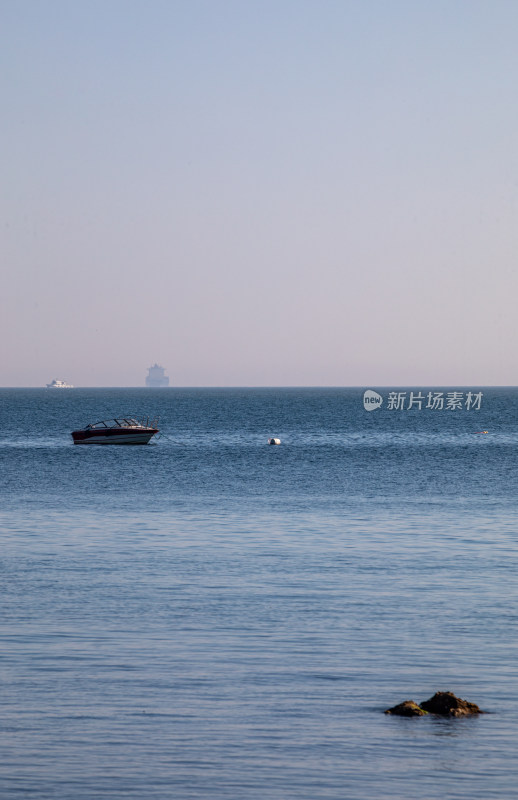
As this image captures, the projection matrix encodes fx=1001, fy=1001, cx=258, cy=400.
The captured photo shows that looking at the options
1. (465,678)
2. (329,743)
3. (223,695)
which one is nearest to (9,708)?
(223,695)

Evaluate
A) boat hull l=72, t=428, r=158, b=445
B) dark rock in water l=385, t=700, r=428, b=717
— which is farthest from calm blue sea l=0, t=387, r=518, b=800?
boat hull l=72, t=428, r=158, b=445

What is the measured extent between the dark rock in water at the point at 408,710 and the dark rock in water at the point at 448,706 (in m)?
0.18

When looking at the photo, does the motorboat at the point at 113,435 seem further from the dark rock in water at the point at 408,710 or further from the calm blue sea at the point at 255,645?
the dark rock in water at the point at 408,710

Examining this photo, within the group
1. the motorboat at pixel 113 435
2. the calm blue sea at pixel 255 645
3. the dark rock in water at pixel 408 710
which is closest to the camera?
the calm blue sea at pixel 255 645

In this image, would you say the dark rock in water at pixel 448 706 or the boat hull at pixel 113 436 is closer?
the dark rock in water at pixel 448 706

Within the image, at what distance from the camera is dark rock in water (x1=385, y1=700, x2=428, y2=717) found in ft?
62.0

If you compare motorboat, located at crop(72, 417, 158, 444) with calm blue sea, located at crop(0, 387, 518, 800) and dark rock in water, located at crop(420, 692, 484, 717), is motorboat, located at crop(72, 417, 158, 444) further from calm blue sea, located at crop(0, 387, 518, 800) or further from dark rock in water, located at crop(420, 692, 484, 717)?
dark rock in water, located at crop(420, 692, 484, 717)

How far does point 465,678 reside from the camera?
21.5m

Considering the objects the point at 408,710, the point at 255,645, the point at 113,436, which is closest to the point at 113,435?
the point at 113,436

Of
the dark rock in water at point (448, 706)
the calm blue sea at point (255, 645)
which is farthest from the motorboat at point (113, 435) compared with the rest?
the dark rock in water at point (448, 706)

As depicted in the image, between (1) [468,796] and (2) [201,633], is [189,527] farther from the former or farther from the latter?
(1) [468,796]

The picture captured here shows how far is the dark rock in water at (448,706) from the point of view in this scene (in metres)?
18.9

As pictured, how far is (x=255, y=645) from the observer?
24109 millimetres

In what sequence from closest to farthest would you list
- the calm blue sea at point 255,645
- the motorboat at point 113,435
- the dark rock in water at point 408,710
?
the calm blue sea at point 255,645 → the dark rock in water at point 408,710 → the motorboat at point 113,435
